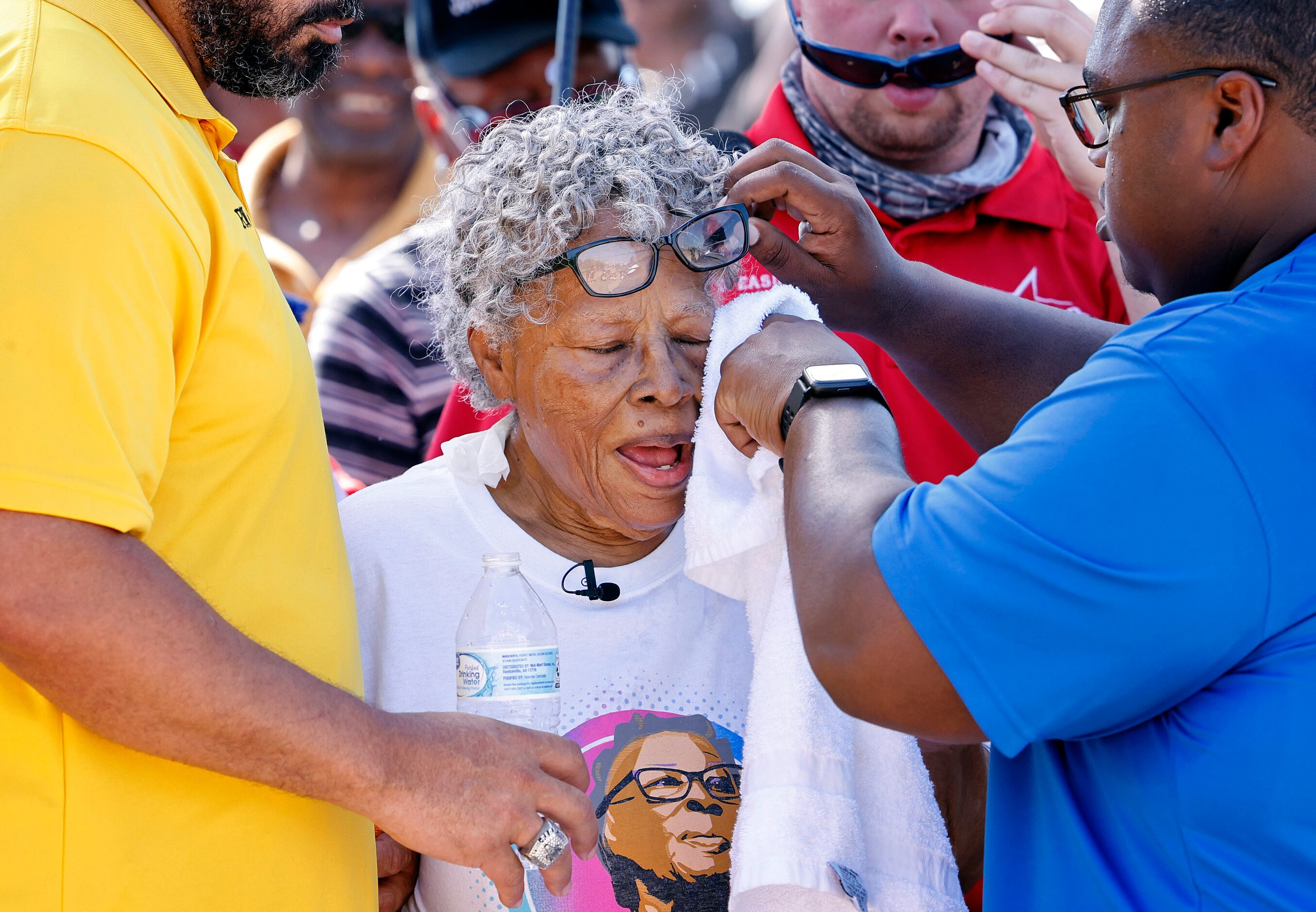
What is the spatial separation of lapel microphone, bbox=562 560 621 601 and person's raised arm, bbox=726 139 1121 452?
0.68 m

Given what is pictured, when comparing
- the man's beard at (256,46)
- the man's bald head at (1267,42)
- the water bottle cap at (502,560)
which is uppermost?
the man's bald head at (1267,42)

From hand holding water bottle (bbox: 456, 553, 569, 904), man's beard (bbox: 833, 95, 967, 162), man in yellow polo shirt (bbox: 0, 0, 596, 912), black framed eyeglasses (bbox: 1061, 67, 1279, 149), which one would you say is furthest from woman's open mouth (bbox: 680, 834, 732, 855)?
man's beard (bbox: 833, 95, 967, 162)

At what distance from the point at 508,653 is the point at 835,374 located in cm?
66

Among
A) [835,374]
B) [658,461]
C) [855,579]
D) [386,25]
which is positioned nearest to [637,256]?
[658,461]

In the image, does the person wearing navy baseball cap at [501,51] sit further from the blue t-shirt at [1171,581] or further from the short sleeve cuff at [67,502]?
the blue t-shirt at [1171,581]

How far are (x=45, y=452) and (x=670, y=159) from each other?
4.85 feet

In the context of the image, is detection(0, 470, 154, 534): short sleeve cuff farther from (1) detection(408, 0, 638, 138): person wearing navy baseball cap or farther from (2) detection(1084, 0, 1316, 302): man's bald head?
(1) detection(408, 0, 638, 138): person wearing navy baseball cap

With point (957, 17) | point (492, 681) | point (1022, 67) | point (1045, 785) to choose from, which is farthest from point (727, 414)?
point (957, 17)

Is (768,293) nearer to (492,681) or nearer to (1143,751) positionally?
(492,681)

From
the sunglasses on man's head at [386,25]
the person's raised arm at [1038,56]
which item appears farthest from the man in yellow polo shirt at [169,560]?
the sunglasses on man's head at [386,25]

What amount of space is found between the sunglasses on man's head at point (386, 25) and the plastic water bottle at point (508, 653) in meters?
4.58

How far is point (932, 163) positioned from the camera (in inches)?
143

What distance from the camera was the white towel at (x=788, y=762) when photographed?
1.92 m

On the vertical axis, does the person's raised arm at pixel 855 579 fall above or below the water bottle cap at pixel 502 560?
above
